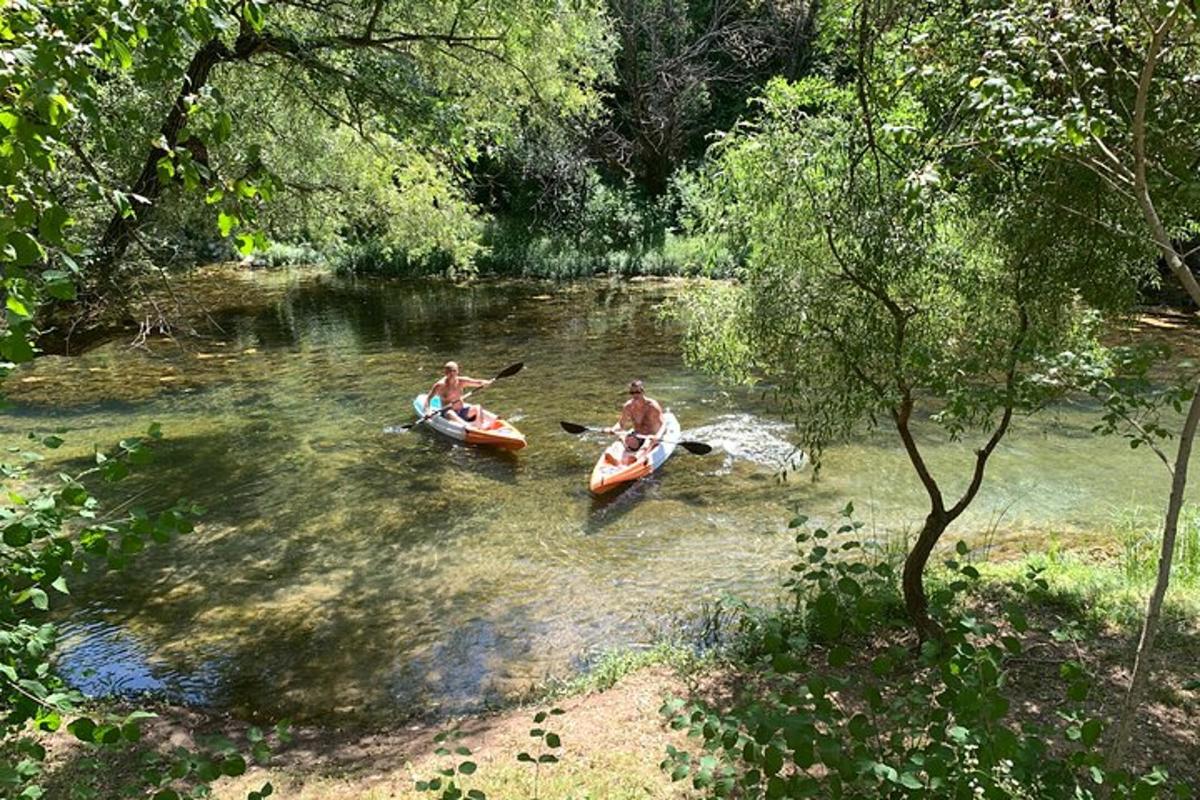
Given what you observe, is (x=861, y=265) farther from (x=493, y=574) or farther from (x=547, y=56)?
(x=547, y=56)

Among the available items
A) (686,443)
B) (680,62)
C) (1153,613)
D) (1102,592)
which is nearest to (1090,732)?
(1153,613)

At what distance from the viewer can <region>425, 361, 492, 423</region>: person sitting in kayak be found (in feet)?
36.2

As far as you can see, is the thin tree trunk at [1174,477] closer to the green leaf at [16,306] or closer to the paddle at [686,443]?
the green leaf at [16,306]

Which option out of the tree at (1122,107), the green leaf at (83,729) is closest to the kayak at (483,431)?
the tree at (1122,107)

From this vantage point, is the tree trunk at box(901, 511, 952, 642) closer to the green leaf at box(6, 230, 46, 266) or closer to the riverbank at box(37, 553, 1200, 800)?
the riverbank at box(37, 553, 1200, 800)

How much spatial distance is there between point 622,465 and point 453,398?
10.4ft

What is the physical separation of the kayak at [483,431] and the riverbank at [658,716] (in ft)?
16.5

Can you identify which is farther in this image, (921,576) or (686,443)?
(686,443)

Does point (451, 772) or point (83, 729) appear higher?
point (83, 729)

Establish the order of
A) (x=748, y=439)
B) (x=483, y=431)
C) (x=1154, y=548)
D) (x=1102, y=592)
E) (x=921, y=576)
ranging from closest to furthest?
(x=921, y=576) < (x=1102, y=592) < (x=1154, y=548) < (x=483, y=431) < (x=748, y=439)

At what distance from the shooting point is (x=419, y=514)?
8.67 metres

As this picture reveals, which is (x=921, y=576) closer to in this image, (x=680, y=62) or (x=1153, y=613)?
(x=1153, y=613)

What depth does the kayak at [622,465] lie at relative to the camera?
29.5 ft

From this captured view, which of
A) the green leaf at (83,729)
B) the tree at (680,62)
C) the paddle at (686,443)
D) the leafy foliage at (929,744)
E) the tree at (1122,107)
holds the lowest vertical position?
the paddle at (686,443)
